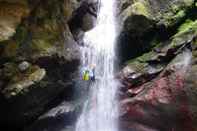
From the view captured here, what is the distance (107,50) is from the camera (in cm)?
1257

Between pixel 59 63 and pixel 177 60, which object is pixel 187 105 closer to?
pixel 177 60

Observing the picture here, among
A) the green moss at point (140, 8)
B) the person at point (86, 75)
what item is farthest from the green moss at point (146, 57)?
the person at point (86, 75)

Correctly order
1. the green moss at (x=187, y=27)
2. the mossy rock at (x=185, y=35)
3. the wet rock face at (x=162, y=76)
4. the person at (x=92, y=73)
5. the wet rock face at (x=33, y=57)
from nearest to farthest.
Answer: the wet rock face at (x=162, y=76), the wet rock face at (x=33, y=57), the mossy rock at (x=185, y=35), the green moss at (x=187, y=27), the person at (x=92, y=73)

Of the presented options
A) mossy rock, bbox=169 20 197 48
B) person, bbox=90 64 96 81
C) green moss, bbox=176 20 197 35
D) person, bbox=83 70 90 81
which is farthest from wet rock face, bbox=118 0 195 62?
person, bbox=83 70 90 81

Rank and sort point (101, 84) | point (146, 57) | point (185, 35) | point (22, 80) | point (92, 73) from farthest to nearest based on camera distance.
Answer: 1. point (101, 84)
2. point (92, 73)
3. point (146, 57)
4. point (185, 35)
5. point (22, 80)

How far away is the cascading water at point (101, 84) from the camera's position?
1130 centimetres

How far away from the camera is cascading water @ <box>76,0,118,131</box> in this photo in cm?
1130

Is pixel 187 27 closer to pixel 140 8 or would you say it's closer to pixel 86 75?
pixel 140 8

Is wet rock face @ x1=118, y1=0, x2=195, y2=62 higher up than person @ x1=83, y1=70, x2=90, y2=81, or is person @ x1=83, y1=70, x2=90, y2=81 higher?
wet rock face @ x1=118, y1=0, x2=195, y2=62

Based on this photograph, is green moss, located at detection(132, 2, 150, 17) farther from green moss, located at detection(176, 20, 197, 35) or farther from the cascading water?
the cascading water

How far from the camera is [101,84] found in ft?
39.1

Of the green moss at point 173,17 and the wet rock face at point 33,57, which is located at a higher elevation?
the green moss at point 173,17

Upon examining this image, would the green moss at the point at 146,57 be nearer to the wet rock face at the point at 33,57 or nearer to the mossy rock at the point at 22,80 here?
the wet rock face at the point at 33,57

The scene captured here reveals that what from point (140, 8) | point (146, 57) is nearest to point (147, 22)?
point (140, 8)
